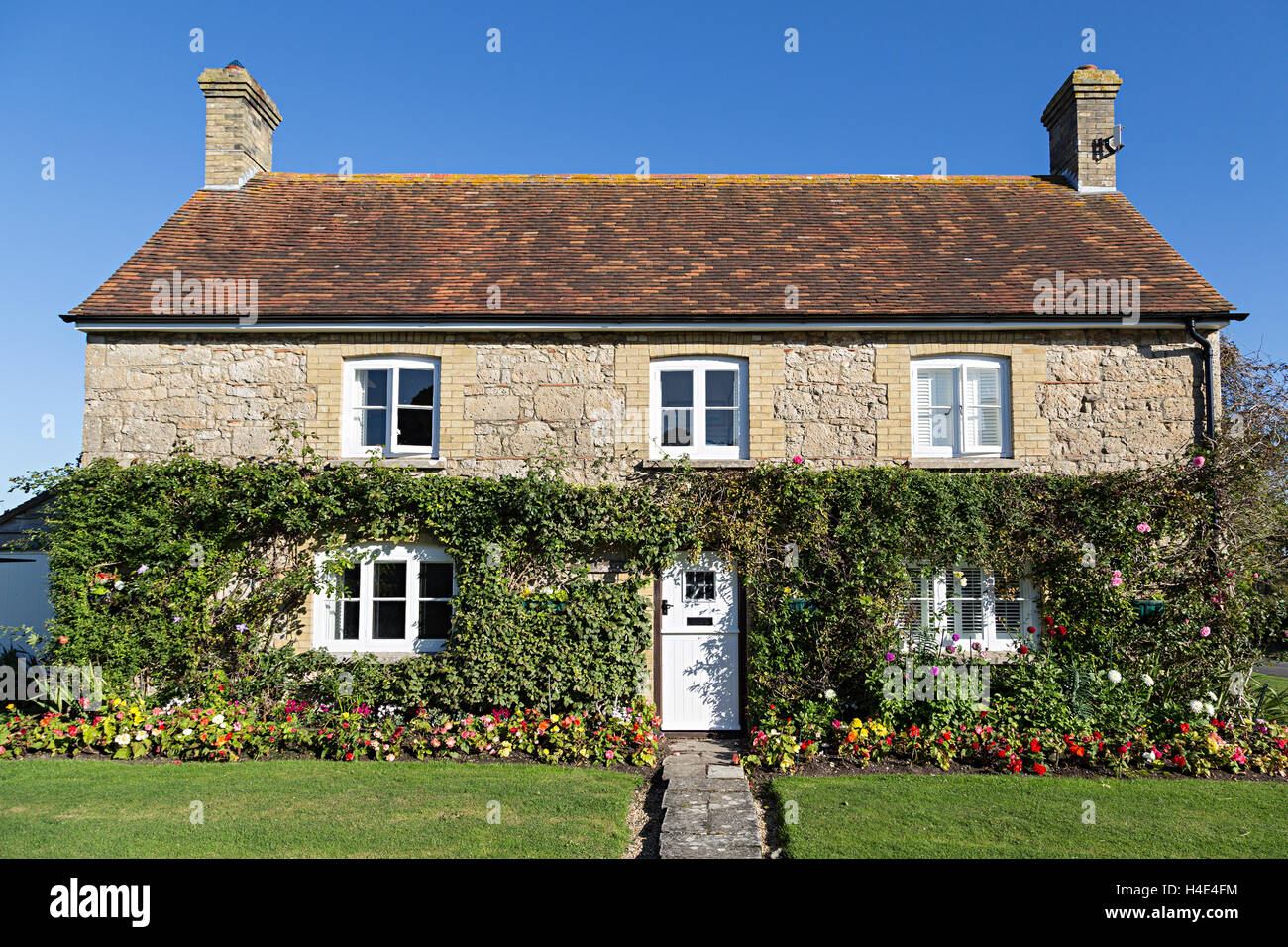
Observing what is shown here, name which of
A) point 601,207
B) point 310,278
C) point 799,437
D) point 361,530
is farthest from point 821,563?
point 310,278

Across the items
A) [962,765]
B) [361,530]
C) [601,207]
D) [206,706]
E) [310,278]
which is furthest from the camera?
[601,207]

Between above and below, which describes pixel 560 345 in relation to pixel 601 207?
below

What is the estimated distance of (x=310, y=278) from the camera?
11.3 m

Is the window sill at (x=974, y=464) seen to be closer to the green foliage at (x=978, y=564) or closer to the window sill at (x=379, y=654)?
the green foliage at (x=978, y=564)

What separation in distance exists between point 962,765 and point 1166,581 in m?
3.61

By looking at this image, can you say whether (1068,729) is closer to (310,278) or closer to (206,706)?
(206,706)

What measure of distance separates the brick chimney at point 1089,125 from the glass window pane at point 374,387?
38.6ft

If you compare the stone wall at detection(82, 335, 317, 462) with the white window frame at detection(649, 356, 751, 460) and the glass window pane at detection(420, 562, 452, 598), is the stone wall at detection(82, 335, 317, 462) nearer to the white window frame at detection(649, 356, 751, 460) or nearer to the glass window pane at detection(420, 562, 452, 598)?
the glass window pane at detection(420, 562, 452, 598)

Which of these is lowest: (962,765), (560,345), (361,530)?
(962,765)

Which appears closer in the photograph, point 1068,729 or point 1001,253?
point 1068,729

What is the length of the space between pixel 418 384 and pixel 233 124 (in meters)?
6.58

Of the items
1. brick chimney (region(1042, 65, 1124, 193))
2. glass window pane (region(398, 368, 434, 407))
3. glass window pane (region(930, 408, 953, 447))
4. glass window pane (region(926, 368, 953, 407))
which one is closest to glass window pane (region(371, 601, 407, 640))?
glass window pane (region(398, 368, 434, 407))

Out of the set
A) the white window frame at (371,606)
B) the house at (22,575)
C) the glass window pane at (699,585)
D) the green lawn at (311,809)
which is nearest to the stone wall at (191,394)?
the house at (22,575)
